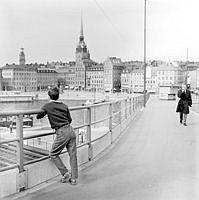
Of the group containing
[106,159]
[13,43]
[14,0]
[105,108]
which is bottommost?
[106,159]

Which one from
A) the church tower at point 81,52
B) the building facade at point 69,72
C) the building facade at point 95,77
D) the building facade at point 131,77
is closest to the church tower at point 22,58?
the building facade at point 69,72

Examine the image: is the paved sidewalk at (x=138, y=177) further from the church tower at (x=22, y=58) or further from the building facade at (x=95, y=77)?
the building facade at (x=95, y=77)

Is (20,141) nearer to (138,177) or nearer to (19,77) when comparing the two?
(138,177)

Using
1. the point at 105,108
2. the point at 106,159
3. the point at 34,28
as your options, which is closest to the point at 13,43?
the point at 34,28

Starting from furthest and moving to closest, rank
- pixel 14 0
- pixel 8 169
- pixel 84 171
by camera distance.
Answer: pixel 14 0
pixel 84 171
pixel 8 169

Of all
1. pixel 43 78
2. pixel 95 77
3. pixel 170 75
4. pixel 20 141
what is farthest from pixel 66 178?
pixel 170 75

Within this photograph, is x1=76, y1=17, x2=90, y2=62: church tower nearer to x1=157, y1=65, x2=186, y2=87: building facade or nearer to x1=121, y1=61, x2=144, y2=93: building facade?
x1=121, y1=61, x2=144, y2=93: building facade

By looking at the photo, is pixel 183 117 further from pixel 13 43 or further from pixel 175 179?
pixel 175 179

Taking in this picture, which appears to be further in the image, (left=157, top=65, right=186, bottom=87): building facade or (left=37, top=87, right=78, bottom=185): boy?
(left=157, top=65, right=186, bottom=87): building facade

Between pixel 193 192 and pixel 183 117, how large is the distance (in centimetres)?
767

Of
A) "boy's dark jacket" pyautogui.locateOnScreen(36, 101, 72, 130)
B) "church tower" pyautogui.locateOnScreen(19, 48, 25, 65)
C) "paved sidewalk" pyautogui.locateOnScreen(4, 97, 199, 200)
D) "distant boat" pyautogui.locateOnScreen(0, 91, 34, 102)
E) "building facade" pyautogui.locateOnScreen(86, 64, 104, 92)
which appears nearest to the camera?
"paved sidewalk" pyautogui.locateOnScreen(4, 97, 199, 200)

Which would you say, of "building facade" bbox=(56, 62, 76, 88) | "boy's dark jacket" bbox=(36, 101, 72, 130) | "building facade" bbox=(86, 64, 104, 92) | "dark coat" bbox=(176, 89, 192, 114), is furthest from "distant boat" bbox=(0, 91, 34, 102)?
"boy's dark jacket" bbox=(36, 101, 72, 130)

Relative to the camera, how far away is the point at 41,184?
3.84 meters

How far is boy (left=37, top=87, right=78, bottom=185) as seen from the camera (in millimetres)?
3750
